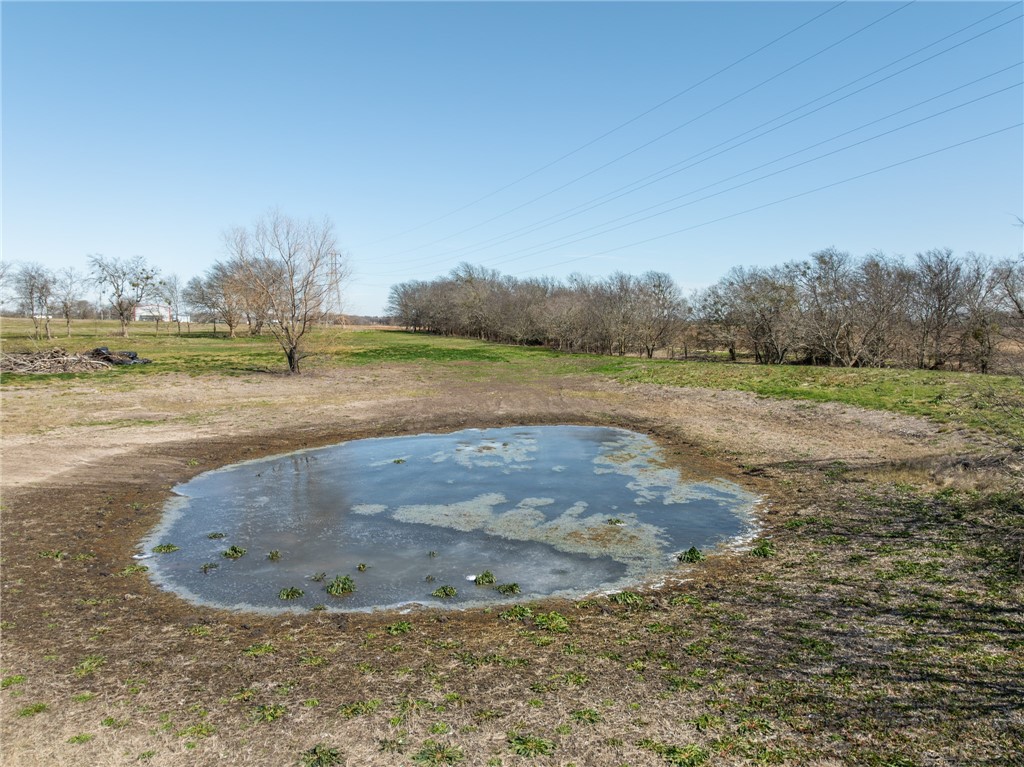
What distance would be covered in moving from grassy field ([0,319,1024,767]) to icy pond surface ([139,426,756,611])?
0.56 meters

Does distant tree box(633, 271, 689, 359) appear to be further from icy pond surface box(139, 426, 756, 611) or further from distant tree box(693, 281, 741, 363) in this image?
icy pond surface box(139, 426, 756, 611)

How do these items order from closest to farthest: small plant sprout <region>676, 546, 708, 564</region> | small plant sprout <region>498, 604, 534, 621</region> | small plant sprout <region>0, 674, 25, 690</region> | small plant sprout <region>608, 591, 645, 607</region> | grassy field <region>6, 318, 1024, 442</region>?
small plant sprout <region>0, 674, 25, 690</region> < small plant sprout <region>498, 604, 534, 621</region> < small plant sprout <region>608, 591, 645, 607</region> < small plant sprout <region>676, 546, 708, 564</region> < grassy field <region>6, 318, 1024, 442</region>

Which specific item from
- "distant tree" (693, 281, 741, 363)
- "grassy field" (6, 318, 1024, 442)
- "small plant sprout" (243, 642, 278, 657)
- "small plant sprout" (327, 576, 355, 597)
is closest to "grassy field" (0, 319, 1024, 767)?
"small plant sprout" (243, 642, 278, 657)

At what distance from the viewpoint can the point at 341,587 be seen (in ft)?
26.1

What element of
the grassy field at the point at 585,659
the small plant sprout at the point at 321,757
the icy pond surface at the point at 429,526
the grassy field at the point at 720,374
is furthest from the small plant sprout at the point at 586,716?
the grassy field at the point at 720,374

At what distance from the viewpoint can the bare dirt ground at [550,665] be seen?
15.5 ft

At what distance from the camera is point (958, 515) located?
390 inches

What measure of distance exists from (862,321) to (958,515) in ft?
97.5

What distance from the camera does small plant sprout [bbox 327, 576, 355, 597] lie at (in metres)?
7.87

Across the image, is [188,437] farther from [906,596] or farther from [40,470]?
[906,596]

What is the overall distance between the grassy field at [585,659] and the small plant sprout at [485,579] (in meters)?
0.74

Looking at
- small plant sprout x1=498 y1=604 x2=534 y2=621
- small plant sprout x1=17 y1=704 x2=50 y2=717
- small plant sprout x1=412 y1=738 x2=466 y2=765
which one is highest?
small plant sprout x1=412 y1=738 x2=466 y2=765

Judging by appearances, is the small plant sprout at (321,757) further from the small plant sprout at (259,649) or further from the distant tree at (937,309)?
the distant tree at (937,309)

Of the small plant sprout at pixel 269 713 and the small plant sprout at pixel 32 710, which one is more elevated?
the small plant sprout at pixel 269 713
